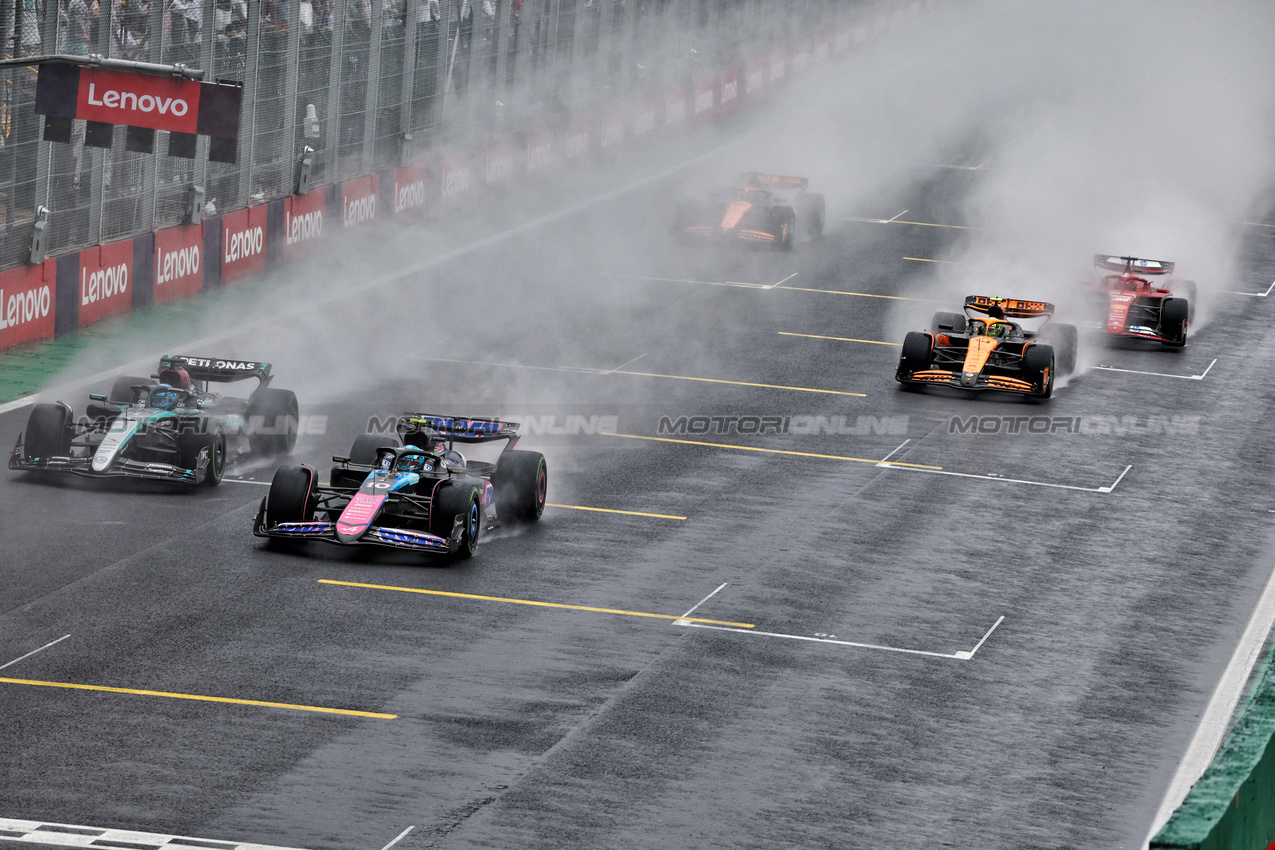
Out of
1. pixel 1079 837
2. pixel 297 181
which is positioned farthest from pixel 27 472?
pixel 297 181

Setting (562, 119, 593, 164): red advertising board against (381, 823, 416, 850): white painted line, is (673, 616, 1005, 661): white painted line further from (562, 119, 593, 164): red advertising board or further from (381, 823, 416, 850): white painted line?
(562, 119, 593, 164): red advertising board

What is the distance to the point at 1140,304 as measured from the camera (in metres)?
30.0

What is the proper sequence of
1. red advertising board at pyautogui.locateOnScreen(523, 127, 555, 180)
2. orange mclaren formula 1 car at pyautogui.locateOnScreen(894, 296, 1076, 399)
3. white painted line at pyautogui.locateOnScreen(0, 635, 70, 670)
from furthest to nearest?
red advertising board at pyautogui.locateOnScreen(523, 127, 555, 180) → orange mclaren formula 1 car at pyautogui.locateOnScreen(894, 296, 1076, 399) → white painted line at pyautogui.locateOnScreen(0, 635, 70, 670)

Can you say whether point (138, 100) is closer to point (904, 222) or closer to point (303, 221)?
point (303, 221)

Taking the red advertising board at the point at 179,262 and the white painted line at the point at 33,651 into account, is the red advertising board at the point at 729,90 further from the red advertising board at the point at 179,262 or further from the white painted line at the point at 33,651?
the white painted line at the point at 33,651

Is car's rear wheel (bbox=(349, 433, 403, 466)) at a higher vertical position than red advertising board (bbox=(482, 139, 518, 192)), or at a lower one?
lower

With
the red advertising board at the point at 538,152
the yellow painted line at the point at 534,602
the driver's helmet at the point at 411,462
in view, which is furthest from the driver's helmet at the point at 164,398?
the red advertising board at the point at 538,152

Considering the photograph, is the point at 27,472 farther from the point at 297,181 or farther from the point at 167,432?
the point at 297,181

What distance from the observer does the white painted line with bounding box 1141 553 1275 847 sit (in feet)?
44.4

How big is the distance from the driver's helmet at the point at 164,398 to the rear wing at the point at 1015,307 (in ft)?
38.5

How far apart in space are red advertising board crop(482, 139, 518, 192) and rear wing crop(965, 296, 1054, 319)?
50.8 ft

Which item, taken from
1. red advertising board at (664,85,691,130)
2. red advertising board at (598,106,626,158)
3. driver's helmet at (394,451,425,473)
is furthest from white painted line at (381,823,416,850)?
red advertising board at (664,85,691,130)

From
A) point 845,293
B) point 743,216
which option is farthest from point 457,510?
point 743,216

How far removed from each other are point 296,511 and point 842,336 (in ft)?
45.3
